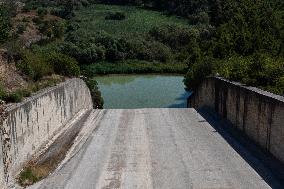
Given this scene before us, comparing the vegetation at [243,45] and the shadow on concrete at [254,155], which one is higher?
the vegetation at [243,45]

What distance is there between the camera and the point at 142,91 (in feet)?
188

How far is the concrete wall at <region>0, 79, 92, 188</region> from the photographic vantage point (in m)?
15.7

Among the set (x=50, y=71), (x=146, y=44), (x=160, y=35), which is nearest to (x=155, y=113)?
(x=50, y=71)

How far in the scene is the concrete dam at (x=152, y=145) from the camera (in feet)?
53.5

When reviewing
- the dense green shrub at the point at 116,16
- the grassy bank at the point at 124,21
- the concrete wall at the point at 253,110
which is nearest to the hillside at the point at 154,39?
the dense green shrub at the point at 116,16

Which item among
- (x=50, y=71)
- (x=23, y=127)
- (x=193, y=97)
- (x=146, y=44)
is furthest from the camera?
(x=146, y=44)

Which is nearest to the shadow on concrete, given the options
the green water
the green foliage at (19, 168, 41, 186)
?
the green foliage at (19, 168, 41, 186)

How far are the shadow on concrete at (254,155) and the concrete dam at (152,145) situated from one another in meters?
0.04

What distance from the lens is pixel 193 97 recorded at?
132ft

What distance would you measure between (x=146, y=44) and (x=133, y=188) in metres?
76.2

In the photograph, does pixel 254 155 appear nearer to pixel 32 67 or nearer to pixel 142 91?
pixel 32 67

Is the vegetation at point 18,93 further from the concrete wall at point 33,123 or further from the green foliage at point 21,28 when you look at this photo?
the green foliage at point 21,28

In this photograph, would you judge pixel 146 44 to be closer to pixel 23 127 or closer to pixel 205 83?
pixel 205 83

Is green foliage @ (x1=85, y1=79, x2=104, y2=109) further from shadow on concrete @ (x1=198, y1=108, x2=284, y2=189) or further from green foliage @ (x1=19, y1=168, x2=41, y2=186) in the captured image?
green foliage @ (x1=19, y1=168, x2=41, y2=186)
